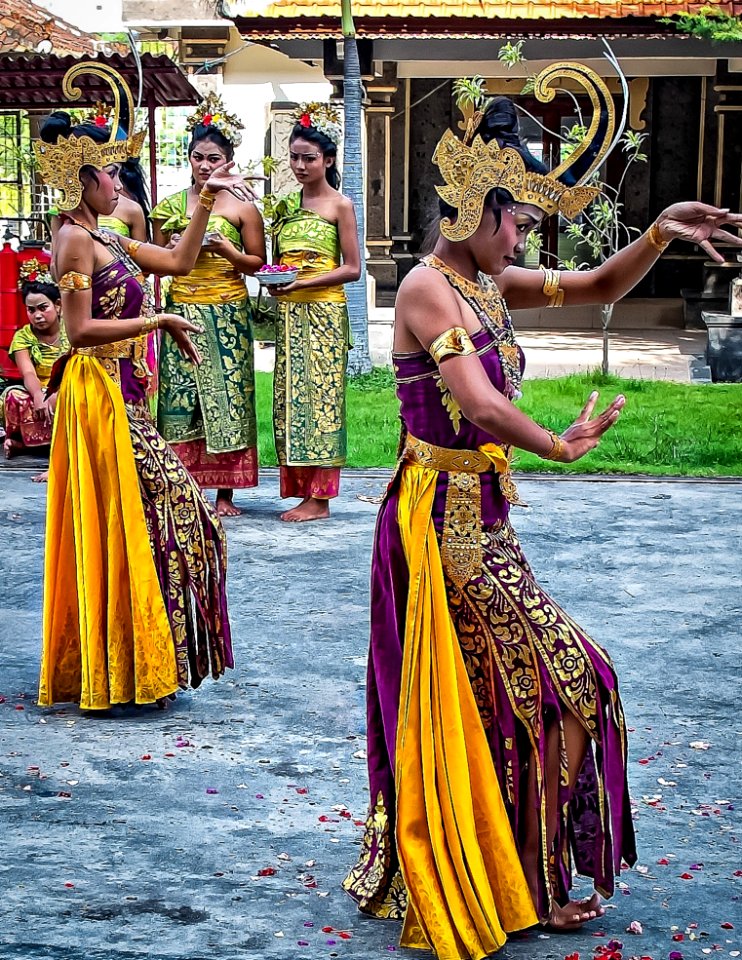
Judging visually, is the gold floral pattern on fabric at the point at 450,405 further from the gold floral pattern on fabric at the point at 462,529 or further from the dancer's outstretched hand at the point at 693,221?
the dancer's outstretched hand at the point at 693,221

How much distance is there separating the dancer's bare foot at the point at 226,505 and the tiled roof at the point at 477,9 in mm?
8062

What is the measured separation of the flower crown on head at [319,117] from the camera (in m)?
7.34

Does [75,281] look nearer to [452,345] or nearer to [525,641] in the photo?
[452,345]

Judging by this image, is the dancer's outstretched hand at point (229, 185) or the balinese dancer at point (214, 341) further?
the balinese dancer at point (214, 341)

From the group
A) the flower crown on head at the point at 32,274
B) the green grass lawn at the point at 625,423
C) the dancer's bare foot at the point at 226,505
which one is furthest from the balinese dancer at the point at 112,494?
the flower crown on head at the point at 32,274

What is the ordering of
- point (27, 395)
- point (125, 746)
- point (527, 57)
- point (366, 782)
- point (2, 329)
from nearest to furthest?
point (366, 782) → point (125, 746) → point (27, 395) → point (2, 329) → point (527, 57)

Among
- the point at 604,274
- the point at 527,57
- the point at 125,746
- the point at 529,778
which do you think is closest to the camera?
the point at 529,778

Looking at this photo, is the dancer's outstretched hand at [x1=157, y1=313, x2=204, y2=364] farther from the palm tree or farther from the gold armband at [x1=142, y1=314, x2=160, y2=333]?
the palm tree

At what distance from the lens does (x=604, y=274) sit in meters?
3.55

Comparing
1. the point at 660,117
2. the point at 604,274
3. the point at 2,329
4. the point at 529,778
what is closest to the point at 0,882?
the point at 529,778

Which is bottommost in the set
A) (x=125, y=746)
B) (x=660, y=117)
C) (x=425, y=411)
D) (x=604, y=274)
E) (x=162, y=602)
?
(x=125, y=746)

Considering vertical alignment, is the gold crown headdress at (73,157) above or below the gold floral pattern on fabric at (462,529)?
above

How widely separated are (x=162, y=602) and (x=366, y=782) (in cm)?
99

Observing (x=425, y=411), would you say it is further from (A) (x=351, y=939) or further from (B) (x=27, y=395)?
(B) (x=27, y=395)
